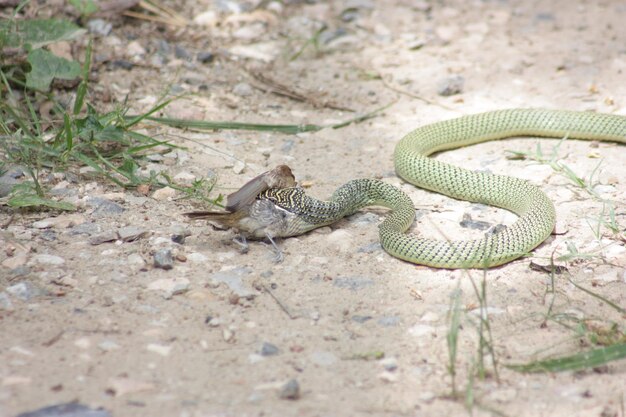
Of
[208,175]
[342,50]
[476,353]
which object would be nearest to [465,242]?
[476,353]

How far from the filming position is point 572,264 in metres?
4.52

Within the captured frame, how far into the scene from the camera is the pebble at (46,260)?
424 cm

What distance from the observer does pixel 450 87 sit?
6891mm

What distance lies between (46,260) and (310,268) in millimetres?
1506

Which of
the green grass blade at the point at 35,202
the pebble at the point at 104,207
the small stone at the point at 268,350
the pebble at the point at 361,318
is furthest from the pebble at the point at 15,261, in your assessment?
the pebble at the point at 361,318

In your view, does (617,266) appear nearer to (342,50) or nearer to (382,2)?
(342,50)

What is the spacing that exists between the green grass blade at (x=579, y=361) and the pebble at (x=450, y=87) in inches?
149

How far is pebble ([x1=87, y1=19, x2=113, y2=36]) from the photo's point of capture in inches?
281

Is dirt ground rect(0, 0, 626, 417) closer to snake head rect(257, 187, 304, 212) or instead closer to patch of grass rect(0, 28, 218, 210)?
patch of grass rect(0, 28, 218, 210)

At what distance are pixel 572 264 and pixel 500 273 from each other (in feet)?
1.46

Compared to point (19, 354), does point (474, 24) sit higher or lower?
higher

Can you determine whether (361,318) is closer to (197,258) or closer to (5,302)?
(197,258)

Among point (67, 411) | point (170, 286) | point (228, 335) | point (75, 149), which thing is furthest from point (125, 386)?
point (75, 149)

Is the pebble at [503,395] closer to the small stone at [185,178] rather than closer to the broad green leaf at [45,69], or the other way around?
the small stone at [185,178]
